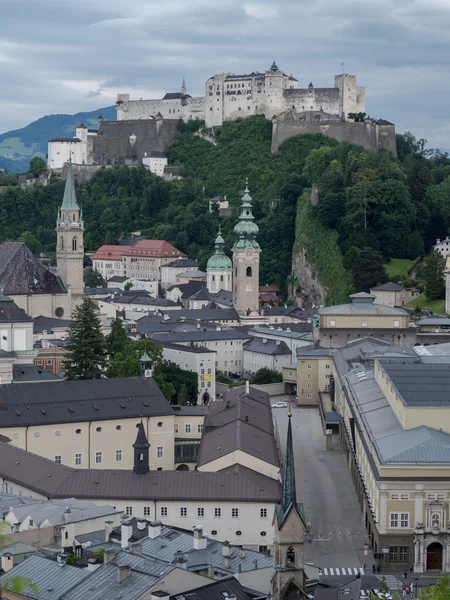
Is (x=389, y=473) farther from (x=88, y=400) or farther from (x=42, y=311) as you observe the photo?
(x=42, y=311)

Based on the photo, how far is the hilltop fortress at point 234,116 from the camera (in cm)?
13688

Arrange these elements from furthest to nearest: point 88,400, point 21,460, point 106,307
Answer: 1. point 106,307
2. point 88,400
3. point 21,460

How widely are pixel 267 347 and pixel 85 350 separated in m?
21.9

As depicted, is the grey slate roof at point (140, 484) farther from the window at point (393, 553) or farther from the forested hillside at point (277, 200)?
the forested hillside at point (277, 200)

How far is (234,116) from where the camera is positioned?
5645 inches

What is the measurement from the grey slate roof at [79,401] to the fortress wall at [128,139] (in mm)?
90143

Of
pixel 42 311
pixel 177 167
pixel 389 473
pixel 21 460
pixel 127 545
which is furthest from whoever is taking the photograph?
pixel 177 167

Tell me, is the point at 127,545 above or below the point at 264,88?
below

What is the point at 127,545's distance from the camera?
1499 inches

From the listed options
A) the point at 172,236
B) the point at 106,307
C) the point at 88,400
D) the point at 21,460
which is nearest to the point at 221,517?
the point at 21,460

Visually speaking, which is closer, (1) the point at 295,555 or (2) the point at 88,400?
(1) the point at 295,555

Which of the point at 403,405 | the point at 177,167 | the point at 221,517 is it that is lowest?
the point at 221,517

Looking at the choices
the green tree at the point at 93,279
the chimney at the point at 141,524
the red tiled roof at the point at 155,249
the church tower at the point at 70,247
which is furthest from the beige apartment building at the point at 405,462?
the green tree at the point at 93,279

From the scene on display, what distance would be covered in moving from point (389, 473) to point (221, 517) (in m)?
5.76
